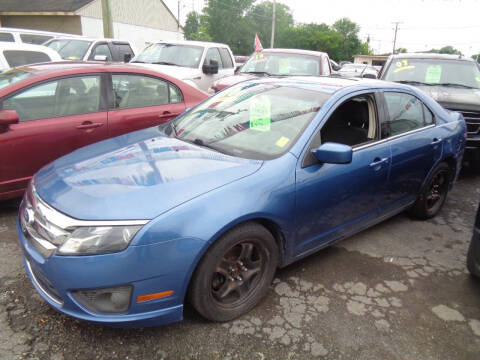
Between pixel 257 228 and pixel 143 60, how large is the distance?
7.62 meters

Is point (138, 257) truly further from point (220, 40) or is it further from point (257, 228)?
point (220, 40)

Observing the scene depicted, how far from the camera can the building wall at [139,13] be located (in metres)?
28.3

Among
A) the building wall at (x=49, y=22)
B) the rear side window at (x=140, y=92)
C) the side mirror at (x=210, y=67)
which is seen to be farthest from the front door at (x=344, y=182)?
the building wall at (x=49, y=22)

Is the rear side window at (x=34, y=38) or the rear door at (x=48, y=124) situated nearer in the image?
the rear door at (x=48, y=124)

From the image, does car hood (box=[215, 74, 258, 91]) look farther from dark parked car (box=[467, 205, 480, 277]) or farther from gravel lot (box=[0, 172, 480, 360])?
dark parked car (box=[467, 205, 480, 277])

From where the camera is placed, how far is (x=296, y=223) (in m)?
2.69

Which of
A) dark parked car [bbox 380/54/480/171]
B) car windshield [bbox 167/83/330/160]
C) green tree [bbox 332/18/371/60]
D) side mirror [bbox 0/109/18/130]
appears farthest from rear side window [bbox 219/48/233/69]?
green tree [bbox 332/18/371/60]

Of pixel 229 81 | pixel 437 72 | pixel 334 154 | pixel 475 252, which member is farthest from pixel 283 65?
pixel 475 252

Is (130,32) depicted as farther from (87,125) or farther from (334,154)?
(334,154)

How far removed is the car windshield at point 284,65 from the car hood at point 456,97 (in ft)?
8.06

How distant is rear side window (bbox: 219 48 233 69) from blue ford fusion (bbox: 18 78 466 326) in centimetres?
651

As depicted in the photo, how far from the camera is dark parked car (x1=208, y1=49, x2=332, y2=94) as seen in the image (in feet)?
25.8

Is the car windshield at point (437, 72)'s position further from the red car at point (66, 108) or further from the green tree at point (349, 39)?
the green tree at point (349, 39)

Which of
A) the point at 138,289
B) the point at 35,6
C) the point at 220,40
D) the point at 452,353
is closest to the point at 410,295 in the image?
the point at 452,353
